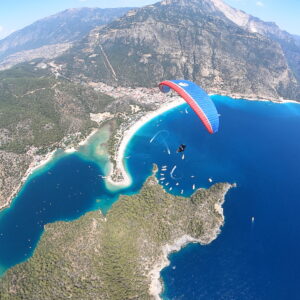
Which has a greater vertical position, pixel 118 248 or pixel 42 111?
pixel 42 111

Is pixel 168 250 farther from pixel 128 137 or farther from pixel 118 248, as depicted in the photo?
pixel 128 137

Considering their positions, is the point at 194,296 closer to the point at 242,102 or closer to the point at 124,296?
the point at 124,296

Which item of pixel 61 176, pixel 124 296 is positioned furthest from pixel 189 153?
pixel 124 296

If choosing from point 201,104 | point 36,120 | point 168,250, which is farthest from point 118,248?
point 36,120

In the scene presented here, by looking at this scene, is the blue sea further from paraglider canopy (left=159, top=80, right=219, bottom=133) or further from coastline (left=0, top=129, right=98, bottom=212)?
paraglider canopy (left=159, top=80, right=219, bottom=133)


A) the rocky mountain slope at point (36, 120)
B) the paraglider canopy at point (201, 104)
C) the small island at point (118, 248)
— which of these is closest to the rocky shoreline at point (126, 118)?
the rocky mountain slope at point (36, 120)

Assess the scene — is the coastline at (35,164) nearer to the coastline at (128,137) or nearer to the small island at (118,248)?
the coastline at (128,137)

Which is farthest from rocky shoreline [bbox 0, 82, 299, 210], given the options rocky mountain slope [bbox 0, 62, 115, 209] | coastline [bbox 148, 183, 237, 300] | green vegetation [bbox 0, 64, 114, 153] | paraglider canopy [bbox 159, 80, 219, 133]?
paraglider canopy [bbox 159, 80, 219, 133]
